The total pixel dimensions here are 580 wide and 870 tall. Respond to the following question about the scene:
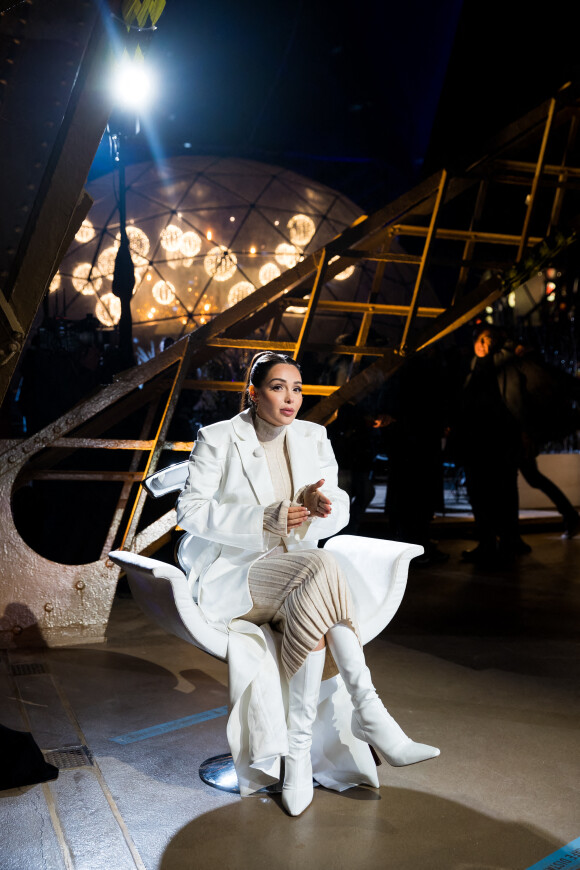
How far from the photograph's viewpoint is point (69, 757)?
2977 millimetres

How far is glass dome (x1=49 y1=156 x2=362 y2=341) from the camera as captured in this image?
82.3 ft

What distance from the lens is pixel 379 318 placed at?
26.9 meters

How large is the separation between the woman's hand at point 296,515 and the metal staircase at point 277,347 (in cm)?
225

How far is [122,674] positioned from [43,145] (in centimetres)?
287

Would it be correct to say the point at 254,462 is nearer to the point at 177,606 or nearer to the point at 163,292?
the point at 177,606

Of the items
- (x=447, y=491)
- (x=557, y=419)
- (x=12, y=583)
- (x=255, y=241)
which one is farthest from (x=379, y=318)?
(x=12, y=583)

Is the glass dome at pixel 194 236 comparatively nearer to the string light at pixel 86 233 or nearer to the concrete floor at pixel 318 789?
the string light at pixel 86 233

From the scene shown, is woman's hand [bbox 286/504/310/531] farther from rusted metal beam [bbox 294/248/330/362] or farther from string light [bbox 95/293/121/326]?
string light [bbox 95/293/121/326]

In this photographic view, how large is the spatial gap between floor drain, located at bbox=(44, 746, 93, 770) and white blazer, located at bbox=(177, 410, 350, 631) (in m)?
0.77

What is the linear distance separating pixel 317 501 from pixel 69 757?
4.76 feet

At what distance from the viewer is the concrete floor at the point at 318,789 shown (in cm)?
229

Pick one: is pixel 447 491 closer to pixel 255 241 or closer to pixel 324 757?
pixel 324 757

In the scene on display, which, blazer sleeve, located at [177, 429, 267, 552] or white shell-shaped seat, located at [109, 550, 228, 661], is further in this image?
blazer sleeve, located at [177, 429, 267, 552]

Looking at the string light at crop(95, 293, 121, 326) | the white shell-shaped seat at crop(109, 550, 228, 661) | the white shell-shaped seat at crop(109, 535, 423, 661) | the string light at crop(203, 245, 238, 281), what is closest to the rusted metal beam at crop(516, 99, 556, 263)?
the white shell-shaped seat at crop(109, 535, 423, 661)
